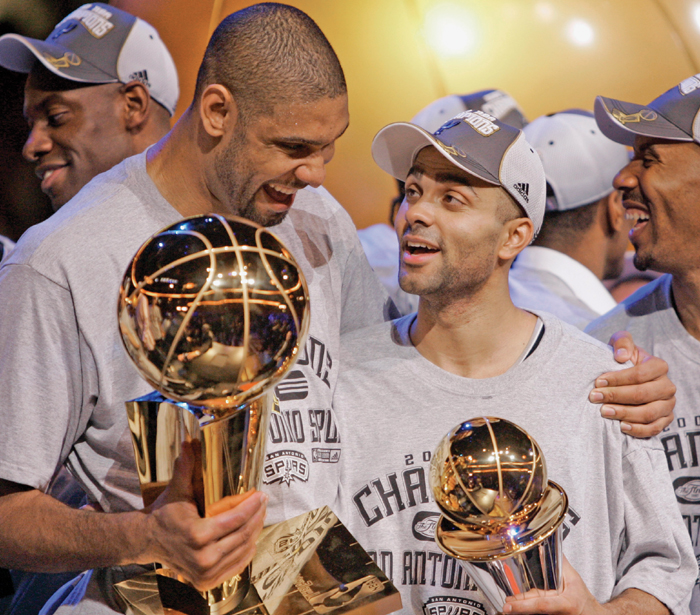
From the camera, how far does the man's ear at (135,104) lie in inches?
109

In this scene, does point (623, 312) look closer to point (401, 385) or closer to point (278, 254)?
point (401, 385)

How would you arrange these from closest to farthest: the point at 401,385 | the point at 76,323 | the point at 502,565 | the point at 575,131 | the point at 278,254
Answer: the point at 278,254, the point at 502,565, the point at 76,323, the point at 401,385, the point at 575,131

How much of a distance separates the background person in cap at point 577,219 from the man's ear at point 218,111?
1.62m

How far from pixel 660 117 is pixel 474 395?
120cm

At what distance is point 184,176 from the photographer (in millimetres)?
1739

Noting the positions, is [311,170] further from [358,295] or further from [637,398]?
[637,398]

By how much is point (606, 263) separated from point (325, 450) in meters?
1.98

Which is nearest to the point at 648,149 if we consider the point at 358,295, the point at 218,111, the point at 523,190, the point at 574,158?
the point at 523,190

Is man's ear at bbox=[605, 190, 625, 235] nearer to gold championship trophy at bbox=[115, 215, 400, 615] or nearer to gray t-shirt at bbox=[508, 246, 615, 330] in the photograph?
gray t-shirt at bbox=[508, 246, 615, 330]

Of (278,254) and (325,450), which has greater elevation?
(278,254)

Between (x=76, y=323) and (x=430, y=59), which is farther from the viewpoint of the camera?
(x=430, y=59)

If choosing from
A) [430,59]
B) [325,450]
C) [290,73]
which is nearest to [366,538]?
[325,450]

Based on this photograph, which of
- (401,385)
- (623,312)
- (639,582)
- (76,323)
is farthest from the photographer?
(623,312)

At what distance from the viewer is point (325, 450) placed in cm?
177
